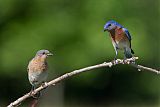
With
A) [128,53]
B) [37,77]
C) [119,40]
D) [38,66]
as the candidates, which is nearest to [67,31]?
[119,40]

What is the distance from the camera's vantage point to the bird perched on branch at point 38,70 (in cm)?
750

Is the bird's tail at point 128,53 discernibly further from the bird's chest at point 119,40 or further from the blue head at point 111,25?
the blue head at point 111,25

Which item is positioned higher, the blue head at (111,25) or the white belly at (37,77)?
the blue head at (111,25)

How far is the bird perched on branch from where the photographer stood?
295 inches

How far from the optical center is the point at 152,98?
33.1m

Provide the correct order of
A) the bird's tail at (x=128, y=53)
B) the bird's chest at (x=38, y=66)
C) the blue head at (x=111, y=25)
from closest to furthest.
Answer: the bird's chest at (x=38, y=66)
the bird's tail at (x=128, y=53)
the blue head at (x=111, y=25)

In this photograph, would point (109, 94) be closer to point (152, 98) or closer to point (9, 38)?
point (152, 98)

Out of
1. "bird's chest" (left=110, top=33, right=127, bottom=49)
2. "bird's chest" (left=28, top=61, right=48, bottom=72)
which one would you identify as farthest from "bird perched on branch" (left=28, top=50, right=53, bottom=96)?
"bird's chest" (left=110, top=33, right=127, bottom=49)

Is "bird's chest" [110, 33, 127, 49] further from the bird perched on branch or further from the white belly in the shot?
the white belly

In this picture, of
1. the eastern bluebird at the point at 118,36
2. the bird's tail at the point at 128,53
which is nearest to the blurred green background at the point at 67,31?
the eastern bluebird at the point at 118,36

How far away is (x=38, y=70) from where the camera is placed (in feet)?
25.1

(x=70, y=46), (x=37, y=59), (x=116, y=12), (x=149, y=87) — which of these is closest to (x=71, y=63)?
(x=70, y=46)

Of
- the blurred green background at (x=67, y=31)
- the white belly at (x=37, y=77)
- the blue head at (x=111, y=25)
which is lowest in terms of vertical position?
the white belly at (x=37, y=77)

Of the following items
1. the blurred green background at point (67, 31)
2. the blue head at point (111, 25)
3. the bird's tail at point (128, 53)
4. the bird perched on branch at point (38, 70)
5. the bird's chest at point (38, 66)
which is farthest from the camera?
the blurred green background at point (67, 31)
